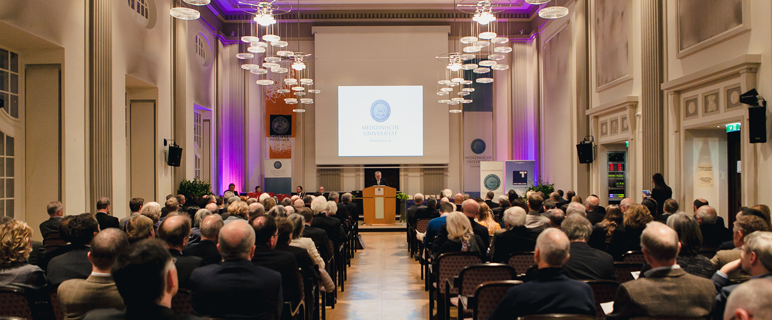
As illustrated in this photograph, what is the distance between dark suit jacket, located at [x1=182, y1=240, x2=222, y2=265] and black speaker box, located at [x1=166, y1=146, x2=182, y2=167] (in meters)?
8.21

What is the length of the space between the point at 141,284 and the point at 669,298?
227cm

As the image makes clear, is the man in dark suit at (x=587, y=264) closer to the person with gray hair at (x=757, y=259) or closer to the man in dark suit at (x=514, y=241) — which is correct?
the person with gray hair at (x=757, y=259)

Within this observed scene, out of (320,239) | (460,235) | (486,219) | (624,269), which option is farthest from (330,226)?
(624,269)

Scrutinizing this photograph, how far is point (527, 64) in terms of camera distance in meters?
16.2

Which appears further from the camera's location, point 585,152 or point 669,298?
point 585,152

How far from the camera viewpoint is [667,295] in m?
2.23

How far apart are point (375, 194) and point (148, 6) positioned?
6.85m

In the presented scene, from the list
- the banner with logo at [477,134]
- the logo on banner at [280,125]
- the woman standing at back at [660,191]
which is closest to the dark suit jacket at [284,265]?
the woman standing at back at [660,191]

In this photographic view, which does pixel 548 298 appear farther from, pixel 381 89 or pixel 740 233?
pixel 381 89

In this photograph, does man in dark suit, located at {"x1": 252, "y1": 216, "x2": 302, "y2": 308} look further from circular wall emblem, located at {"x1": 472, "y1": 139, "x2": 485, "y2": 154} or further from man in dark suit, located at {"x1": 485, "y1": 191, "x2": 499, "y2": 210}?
circular wall emblem, located at {"x1": 472, "y1": 139, "x2": 485, "y2": 154}

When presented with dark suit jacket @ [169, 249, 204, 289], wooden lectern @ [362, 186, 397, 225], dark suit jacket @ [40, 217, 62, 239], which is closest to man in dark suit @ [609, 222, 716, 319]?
dark suit jacket @ [169, 249, 204, 289]

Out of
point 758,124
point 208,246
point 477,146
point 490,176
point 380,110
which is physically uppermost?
point 380,110

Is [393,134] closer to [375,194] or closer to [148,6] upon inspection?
[375,194]

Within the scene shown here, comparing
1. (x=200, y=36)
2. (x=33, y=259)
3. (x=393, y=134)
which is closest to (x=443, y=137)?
(x=393, y=134)
